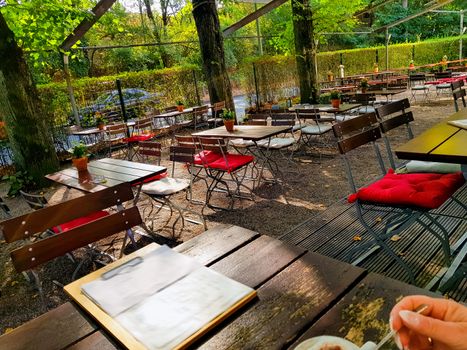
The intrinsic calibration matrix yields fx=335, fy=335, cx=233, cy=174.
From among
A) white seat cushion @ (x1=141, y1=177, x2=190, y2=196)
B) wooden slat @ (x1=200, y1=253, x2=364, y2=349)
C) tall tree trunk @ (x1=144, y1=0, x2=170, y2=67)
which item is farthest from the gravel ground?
tall tree trunk @ (x1=144, y1=0, x2=170, y2=67)

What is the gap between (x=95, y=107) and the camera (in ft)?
34.6

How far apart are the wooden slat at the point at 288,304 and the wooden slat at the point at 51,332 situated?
42cm

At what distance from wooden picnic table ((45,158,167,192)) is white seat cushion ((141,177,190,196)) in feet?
0.83

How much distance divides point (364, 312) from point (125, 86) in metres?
11.7

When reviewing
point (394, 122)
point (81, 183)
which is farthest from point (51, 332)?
point (394, 122)

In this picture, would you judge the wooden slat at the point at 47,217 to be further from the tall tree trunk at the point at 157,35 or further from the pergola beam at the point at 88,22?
the tall tree trunk at the point at 157,35

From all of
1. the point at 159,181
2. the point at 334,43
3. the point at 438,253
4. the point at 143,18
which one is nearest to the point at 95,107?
the point at 159,181

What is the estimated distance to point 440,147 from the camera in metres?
2.17

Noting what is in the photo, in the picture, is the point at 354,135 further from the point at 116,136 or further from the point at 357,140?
the point at 116,136

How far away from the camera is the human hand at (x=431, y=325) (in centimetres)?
62

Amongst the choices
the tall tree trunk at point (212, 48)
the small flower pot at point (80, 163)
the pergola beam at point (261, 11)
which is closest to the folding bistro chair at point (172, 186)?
the small flower pot at point (80, 163)

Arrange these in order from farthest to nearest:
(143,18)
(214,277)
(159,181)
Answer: (143,18)
(159,181)
(214,277)

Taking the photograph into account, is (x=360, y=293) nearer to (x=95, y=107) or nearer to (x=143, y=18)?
(x=95, y=107)

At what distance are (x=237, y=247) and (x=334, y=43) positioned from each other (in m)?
33.4
